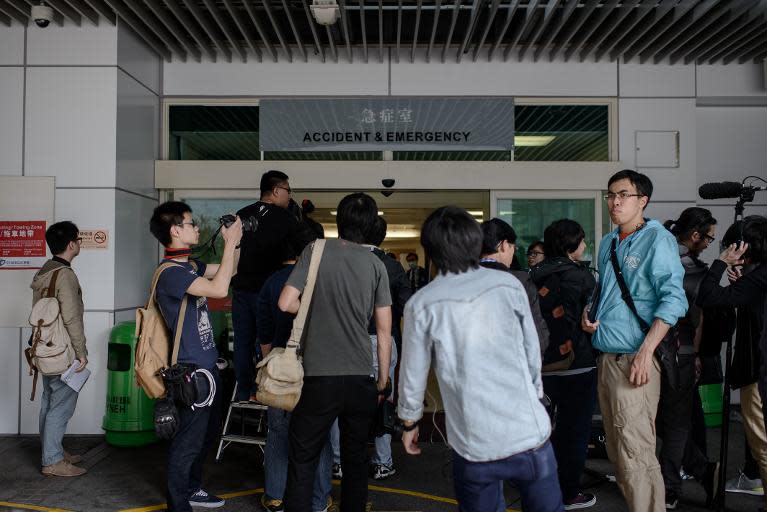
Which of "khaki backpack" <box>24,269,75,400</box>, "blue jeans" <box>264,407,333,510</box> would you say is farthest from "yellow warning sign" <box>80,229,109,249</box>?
"blue jeans" <box>264,407,333,510</box>

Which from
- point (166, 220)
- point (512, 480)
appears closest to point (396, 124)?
point (166, 220)

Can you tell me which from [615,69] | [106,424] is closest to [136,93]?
[106,424]

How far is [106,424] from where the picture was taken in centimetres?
513

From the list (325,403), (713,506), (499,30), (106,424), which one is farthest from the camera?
(499,30)

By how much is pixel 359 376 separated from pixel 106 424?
3224mm

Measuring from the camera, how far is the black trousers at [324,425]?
9.37ft

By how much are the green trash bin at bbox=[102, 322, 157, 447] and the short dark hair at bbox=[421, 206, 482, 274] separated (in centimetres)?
372

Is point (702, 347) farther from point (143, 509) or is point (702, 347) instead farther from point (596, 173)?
point (143, 509)

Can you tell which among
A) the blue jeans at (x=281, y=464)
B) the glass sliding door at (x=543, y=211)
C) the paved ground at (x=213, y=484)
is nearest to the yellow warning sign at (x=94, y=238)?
the paved ground at (x=213, y=484)

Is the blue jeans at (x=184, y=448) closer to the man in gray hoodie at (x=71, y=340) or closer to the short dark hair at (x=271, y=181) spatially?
Result: the short dark hair at (x=271, y=181)

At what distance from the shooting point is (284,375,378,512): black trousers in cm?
286

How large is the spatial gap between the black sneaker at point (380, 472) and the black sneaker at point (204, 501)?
3.41 ft

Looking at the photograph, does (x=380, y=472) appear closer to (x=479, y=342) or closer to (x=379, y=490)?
(x=379, y=490)

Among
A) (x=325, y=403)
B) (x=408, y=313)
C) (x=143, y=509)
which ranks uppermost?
(x=408, y=313)
